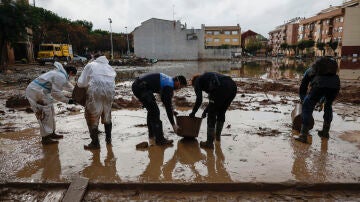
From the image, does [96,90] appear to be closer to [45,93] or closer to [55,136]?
[45,93]

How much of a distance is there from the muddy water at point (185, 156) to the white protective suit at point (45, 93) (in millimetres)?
467

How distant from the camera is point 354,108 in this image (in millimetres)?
8281

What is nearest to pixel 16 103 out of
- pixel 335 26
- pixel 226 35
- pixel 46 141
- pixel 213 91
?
pixel 46 141

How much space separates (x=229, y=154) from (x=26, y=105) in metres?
6.67

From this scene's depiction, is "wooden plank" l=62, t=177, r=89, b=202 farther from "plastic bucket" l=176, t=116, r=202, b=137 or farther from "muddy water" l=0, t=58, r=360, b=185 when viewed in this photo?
"plastic bucket" l=176, t=116, r=202, b=137

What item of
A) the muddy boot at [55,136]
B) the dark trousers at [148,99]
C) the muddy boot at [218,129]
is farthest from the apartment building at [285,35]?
the muddy boot at [55,136]

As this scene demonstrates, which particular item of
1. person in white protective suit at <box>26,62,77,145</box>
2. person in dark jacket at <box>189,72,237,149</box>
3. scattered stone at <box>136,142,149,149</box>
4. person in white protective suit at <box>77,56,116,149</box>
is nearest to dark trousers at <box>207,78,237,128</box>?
person in dark jacket at <box>189,72,237,149</box>

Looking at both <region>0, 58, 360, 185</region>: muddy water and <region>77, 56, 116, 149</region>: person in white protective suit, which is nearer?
<region>0, 58, 360, 185</region>: muddy water

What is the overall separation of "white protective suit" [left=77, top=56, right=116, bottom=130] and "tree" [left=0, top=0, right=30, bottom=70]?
19.9 metres

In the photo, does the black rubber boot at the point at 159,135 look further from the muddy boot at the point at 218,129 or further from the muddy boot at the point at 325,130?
the muddy boot at the point at 325,130

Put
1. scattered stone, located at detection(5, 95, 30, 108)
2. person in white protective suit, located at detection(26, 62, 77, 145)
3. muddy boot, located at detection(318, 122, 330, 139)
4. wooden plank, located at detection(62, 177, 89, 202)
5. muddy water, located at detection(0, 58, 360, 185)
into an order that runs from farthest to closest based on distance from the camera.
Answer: scattered stone, located at detection(5, 95, 30, 108) → muddy boot, located at detection(318, 122, 330, 139) → person in white protective suit, located at detection(26, 62, 77, 145) → muddy water, located at detection(0, 58, 360, 185) → wooden plank, located at detection(62, 177, 89, 202)

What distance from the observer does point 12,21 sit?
2106 cm

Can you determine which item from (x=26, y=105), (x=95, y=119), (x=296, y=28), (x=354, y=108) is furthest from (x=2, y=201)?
(x=296, y=28)

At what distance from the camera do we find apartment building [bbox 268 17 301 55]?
81.1 meters
